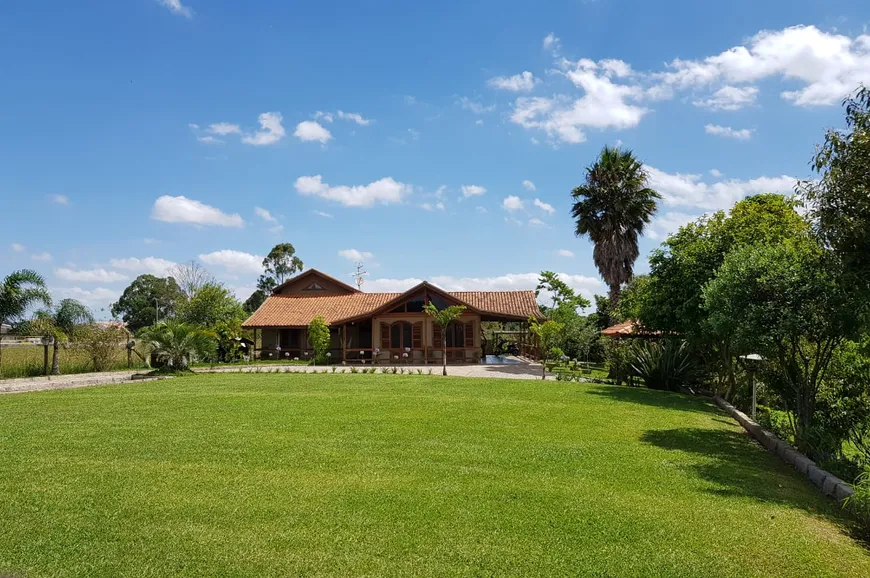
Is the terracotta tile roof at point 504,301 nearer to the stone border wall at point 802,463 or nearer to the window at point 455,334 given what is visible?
the window at point 455,334

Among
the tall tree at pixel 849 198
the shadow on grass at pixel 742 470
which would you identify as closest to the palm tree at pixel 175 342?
the shadow on grass at pixel 742 470

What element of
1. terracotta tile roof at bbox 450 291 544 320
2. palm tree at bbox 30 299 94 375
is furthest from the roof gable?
palm tree at bbox 30 299 94 375

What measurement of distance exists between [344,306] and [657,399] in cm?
2433

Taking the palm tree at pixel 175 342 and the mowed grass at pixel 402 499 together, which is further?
the palm tree at pixel 175 342

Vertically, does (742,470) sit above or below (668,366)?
below

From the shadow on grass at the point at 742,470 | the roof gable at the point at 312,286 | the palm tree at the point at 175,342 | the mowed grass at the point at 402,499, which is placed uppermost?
the roof gable at the point at 312,286

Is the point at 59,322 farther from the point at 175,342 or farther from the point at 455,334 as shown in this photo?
the point at 455,334

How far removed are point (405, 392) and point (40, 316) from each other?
16640 mm

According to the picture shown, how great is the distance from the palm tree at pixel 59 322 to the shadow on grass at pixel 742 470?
22344mm

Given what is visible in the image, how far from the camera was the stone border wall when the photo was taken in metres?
6.87

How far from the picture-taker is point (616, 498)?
6.14m

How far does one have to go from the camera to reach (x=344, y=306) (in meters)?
37.1

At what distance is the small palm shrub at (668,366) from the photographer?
1942 cm

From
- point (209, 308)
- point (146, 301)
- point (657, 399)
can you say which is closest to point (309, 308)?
point (209, 308)
